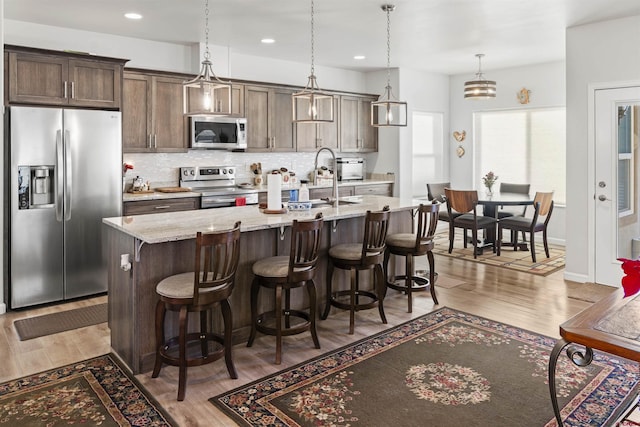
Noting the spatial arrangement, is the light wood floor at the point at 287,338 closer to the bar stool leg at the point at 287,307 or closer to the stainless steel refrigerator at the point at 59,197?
the bar stool leg at the point at 287,307

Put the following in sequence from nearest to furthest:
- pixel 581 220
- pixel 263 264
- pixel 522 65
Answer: pixel 263 264, pixel 581 220, pixel 522 65

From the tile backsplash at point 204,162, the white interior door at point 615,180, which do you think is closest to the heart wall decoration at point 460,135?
the tile backsplash at point 204,162

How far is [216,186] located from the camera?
21.1ft

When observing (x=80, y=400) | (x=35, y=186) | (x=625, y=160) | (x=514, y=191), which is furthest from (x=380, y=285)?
(x=514, y=191)

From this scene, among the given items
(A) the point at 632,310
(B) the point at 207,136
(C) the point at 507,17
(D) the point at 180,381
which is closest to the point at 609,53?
(C) the point at 507,17

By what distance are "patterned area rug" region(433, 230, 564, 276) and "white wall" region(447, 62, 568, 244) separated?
93cm

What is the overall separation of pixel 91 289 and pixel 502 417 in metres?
3.88

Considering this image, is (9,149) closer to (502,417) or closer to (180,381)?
(180,381)

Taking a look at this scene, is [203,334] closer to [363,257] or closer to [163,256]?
[163,256]

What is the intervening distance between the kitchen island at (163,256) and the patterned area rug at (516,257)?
2.97 meters

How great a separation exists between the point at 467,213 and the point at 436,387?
4320 mm

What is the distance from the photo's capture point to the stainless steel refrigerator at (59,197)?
4.34 metres

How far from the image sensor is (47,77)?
4.50 meters

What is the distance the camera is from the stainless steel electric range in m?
5.77
